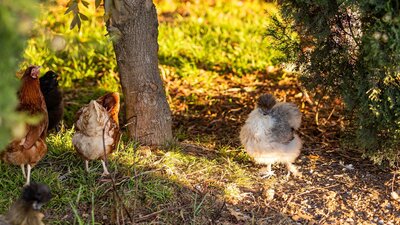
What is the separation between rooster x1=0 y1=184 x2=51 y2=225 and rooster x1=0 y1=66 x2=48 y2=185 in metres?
0.88

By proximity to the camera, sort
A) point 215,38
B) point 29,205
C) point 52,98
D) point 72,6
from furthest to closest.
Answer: point 215,38 < point 52,98 < point 72,6 < point 29,205

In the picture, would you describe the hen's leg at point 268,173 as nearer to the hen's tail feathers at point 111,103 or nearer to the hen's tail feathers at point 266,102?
the hen's tail feathers at point 266,102

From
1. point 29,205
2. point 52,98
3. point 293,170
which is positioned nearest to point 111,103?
point 52,98

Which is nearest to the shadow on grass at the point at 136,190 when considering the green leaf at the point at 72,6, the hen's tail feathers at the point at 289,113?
the hen's tail feathers at the point at 289,113

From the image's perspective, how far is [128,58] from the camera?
5.50m

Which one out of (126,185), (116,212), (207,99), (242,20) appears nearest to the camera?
(116,212)

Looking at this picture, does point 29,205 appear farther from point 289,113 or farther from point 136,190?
point 289,113

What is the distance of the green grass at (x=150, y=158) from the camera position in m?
4.62

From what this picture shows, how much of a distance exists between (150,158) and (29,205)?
169 centimetres

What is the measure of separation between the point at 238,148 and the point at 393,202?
1.63m

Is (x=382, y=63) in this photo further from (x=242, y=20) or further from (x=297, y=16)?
(x=242, y=20)

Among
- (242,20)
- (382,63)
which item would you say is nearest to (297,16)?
(382,63)

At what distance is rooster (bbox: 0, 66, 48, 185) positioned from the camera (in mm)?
4715

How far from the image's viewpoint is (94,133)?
4.89 meters
